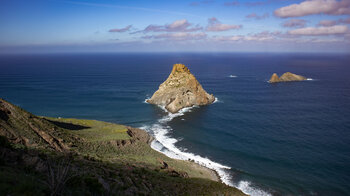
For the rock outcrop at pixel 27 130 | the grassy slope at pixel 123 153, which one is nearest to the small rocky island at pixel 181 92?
the grassy slope at pixel 123 153

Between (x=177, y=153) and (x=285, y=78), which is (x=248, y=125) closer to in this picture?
(x=177, y=153)

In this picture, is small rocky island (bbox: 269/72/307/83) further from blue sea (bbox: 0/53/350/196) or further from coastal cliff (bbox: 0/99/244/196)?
coastal cliff (bbox: 0/99/244/196)

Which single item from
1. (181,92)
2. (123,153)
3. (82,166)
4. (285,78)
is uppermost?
(285,78)

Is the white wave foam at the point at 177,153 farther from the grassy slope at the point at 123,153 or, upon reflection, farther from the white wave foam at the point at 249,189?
the grassy slope at the point at 123,153

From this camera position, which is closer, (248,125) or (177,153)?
(177,153)

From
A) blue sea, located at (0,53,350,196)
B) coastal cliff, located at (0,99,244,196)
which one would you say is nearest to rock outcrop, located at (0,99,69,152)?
coastal cliff, located at (0,99,244,196)

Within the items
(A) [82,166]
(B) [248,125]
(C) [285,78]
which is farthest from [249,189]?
(C) [285,78]
